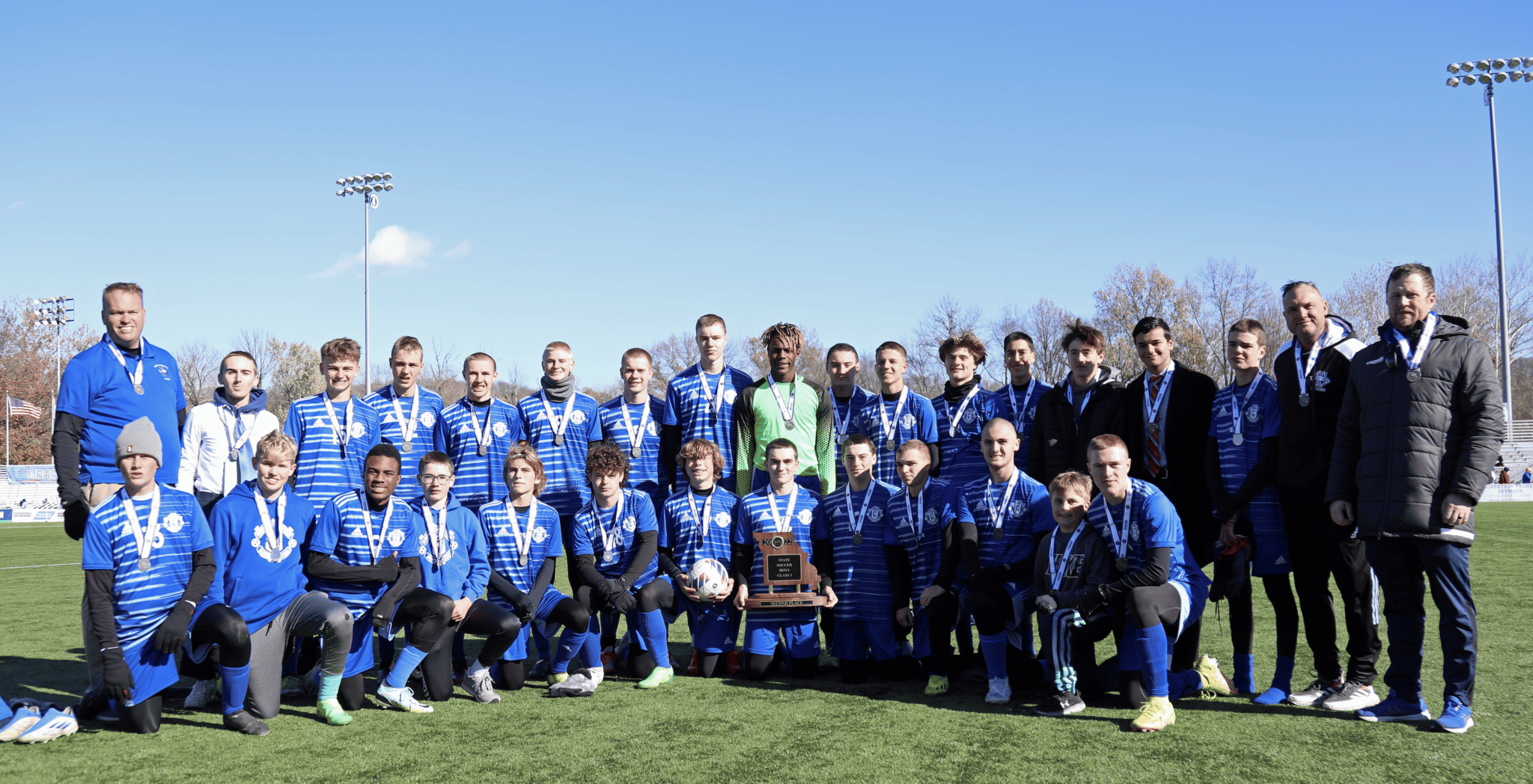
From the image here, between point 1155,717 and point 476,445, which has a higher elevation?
point 476,445

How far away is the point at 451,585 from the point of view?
5465mm

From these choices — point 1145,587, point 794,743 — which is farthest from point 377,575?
point 1145,587

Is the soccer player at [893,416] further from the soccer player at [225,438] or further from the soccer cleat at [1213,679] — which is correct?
the soccer player at [225,438]

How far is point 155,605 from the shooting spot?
4.63 meters

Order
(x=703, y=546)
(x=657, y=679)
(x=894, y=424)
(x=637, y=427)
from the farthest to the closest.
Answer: (x=637, y=427) → (x=894, y=424) → (x=703, y=546) → (x=657, y=679)

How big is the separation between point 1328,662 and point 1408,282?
6.42ft

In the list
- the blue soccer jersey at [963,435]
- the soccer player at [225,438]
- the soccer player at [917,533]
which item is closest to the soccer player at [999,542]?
the soccer player at [917,533]

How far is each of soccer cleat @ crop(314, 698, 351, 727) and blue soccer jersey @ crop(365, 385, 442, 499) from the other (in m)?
1.57

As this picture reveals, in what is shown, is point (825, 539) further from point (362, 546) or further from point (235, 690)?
point (235, 690)

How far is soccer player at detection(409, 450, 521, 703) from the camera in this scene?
17.6 ft

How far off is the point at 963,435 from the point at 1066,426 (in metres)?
0.76

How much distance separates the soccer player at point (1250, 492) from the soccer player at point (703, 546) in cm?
289

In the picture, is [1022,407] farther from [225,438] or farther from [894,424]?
[225,438]

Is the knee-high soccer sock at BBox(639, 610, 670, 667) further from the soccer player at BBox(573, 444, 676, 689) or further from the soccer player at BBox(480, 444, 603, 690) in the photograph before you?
the soccer player at BBox(480, 444, 603, 690)
